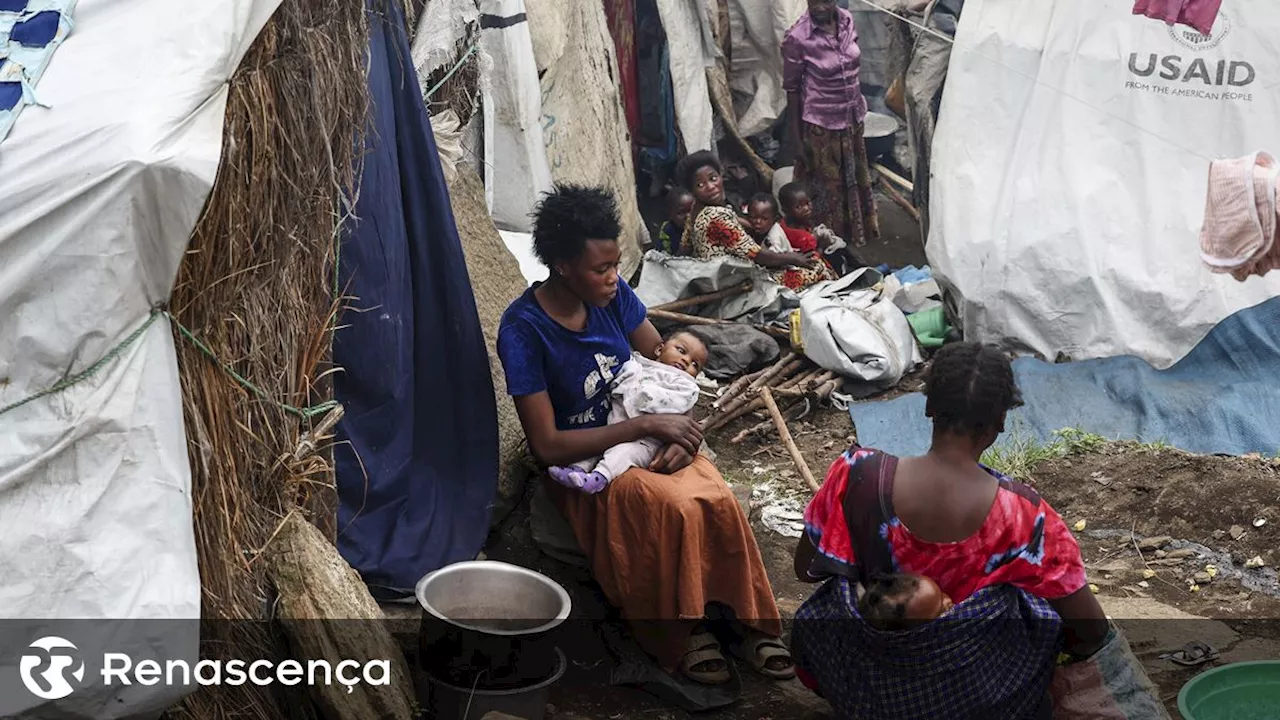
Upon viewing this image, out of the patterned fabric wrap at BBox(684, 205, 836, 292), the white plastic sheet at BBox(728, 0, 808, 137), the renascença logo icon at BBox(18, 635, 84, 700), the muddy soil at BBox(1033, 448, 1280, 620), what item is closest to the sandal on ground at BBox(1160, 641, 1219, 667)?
the muddy soil at BBox(1033, 448, 1280, 620)

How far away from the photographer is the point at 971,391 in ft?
9.33

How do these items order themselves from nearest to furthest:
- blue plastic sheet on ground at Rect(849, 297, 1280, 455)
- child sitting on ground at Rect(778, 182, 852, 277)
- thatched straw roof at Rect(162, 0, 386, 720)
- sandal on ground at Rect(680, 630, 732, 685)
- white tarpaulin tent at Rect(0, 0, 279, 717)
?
white tarpaulin tent at Rect(0, 0, 279, 717) < thatched straw roof at Rect(162, 0, 386, 720) < sandal on ground at Rect(680, 630, 732, 685) < blue plastic sheet on ground at Rect(849, 297, 1280, 455) < child sitting on ground at Rect(778, 182, 852, 277)

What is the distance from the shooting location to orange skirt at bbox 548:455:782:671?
356 centimetres

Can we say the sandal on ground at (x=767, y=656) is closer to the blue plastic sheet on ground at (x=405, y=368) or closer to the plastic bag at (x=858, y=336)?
the blue plastic sheet on ground at (x=405, y=368)

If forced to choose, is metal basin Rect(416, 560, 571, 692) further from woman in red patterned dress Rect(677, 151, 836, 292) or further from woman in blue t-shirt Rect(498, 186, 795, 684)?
woman in red patterned dress Rect(677, 151, 836, 292)

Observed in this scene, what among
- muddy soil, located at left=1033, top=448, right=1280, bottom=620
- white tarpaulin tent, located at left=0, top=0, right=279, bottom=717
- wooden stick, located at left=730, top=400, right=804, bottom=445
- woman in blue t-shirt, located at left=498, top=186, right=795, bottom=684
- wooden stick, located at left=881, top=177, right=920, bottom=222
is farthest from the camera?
wooden stick, located at left=881, top=177, right=920, bottom=222

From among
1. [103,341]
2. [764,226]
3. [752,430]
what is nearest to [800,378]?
[752,430]

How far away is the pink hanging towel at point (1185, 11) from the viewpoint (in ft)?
19.4

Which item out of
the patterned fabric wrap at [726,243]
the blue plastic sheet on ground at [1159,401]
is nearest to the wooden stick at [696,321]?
the patterned fabric wrap at [726,243]

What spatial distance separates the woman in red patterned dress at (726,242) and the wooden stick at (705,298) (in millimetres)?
185

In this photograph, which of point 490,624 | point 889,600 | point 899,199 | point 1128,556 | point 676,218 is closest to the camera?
point 889,600

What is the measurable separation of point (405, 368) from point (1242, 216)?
7.43 feet

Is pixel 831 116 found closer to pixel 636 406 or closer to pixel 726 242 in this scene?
pixel 726 242

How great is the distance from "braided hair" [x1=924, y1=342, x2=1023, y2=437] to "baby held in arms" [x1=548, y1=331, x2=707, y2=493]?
994 millimetres
